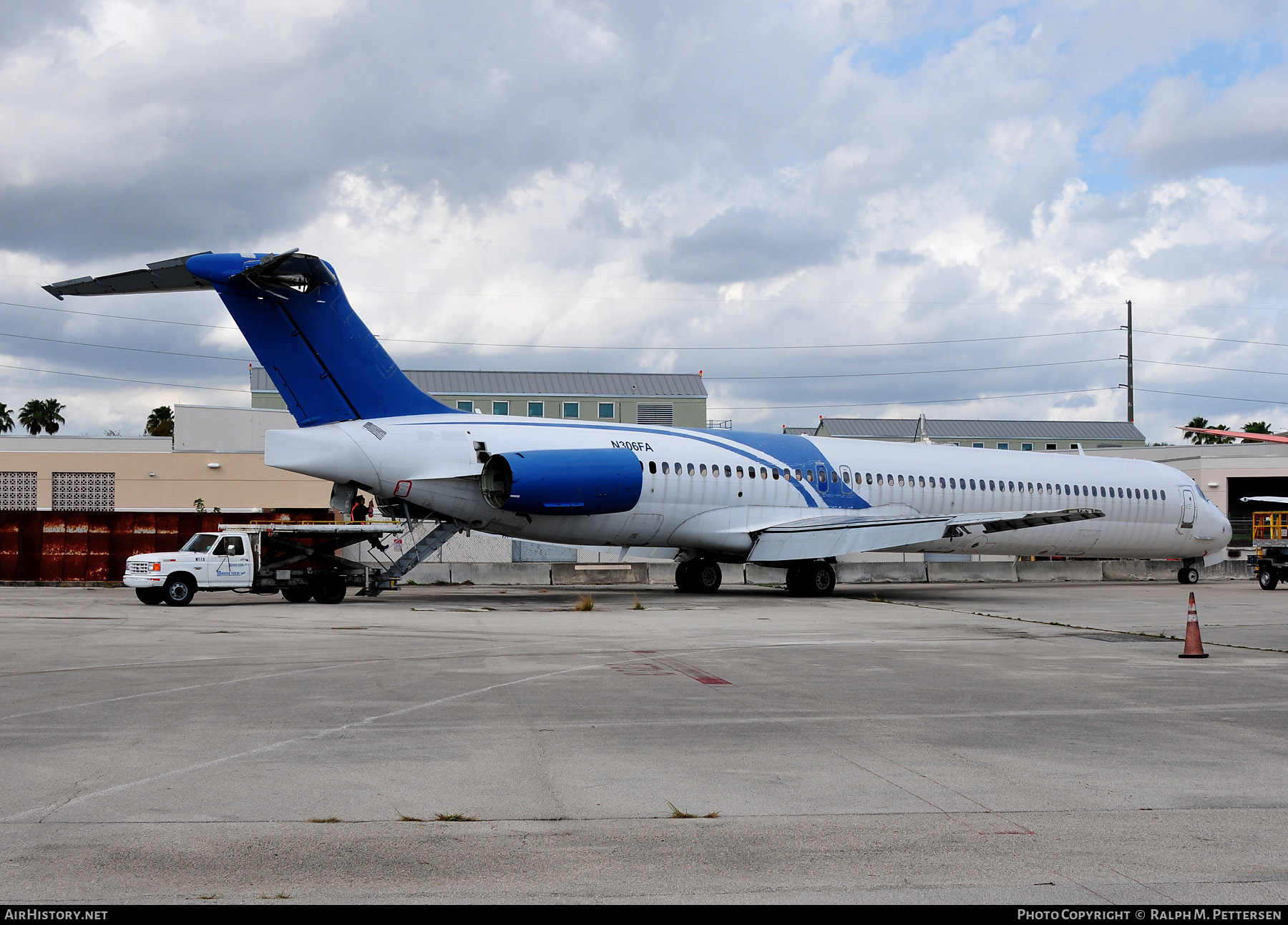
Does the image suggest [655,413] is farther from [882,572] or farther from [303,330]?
[303,330]

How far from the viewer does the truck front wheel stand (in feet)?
84.8

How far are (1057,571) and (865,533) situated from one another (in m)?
14.6

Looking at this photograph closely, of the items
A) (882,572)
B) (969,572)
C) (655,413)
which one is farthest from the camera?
(655,413)

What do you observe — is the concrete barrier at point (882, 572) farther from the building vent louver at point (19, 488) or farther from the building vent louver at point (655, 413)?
the building vent louver at point (655, 413)

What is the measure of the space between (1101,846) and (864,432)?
8945 centimetres

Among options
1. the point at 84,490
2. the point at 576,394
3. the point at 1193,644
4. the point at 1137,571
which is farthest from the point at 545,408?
the point at 1193,644

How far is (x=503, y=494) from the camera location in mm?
25500

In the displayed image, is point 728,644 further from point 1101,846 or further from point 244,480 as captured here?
point 244,480

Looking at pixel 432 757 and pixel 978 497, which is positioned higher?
pixel 978 497

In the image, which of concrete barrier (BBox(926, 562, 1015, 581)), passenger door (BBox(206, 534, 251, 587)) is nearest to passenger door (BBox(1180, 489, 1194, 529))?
concrete barrier (BBox(926, 562, 1015, 581))

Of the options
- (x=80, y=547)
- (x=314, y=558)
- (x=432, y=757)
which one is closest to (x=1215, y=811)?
(x=432, y=757)

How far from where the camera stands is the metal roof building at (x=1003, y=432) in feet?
312

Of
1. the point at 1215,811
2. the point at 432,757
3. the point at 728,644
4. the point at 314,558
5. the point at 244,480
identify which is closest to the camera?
the point at 1215,811

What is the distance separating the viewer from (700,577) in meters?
31.1
